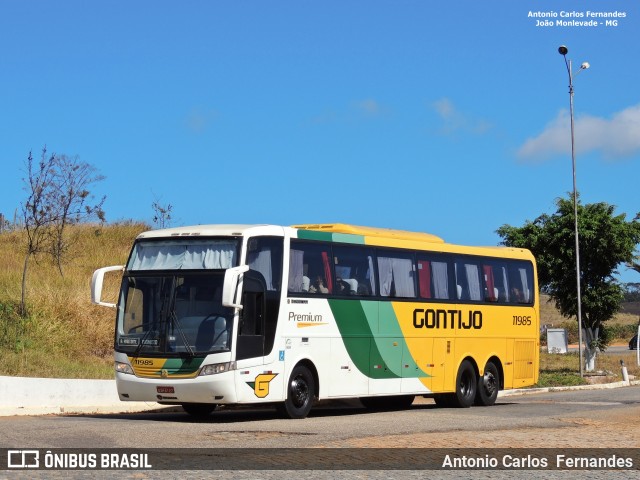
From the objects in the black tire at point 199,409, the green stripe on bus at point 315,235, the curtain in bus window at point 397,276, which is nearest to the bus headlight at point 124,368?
the black tire at point 199,409

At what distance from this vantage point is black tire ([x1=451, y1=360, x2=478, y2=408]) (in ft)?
84.2

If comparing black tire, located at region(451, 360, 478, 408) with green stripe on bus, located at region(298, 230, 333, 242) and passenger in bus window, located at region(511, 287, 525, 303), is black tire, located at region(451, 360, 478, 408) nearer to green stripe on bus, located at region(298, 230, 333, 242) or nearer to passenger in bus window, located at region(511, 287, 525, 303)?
passenger in bus window, located at region(511, 287, 525, 303)

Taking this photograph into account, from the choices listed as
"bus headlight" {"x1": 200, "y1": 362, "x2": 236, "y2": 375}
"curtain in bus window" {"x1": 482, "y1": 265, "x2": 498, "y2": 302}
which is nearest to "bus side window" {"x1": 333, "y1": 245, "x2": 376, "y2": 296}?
"bus headlight" {"x1": 200, "y1": 362, "x2": 236, "y2": 375}

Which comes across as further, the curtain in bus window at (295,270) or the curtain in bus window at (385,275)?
the curtain in bus window at (385,275)

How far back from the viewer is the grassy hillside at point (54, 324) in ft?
86.4

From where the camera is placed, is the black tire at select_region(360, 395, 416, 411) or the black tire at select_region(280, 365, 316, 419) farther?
the black tire at select_region(360, 395, 416, 411)

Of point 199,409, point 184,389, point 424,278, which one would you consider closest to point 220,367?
point 184,389

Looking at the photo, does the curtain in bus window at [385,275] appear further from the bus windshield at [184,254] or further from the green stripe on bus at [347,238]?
the bus windshield at [184,254]

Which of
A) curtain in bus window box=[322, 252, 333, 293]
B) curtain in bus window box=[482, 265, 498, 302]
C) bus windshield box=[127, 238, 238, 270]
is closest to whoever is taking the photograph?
bus windshield box=[127, 238, 238, 270]

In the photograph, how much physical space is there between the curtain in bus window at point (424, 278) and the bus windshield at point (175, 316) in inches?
236

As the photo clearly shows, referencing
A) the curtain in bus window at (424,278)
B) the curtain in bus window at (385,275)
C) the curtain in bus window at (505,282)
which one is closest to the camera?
the curtain in bus window at (385,275)

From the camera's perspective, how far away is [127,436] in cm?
1598

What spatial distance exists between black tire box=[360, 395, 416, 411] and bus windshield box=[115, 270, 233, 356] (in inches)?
268

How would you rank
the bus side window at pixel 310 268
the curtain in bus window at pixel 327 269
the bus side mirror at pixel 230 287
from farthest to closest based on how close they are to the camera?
the curtain in bus window at pixel 327 269
the bus side window at pixel 310 268
the bus side mirror at pixel 230 287
